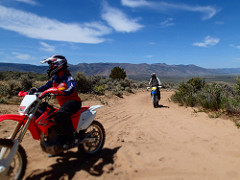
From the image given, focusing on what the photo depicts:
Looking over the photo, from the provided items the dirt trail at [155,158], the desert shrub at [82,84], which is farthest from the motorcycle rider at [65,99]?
the desert shrub at [82,84]

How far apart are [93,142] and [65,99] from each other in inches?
43.6

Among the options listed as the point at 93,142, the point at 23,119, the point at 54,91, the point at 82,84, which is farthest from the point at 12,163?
the point at 82,84

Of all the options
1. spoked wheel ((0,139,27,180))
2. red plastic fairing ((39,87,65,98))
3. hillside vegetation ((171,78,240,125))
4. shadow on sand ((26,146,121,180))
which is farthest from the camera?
hillside vegetation ((171,78,240,125))

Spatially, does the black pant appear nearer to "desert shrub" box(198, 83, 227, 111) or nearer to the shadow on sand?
the shadow on sand

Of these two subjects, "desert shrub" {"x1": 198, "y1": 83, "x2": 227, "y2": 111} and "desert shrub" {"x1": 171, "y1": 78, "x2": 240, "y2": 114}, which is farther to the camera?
"desert shrub" {"x1": 198, "y1": 83, "x2": 227, "y2": 111}

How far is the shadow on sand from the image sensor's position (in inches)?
113

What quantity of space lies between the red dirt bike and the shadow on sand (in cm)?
Result: 18

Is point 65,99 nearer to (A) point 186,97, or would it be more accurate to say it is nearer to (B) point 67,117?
(B) point 67,117

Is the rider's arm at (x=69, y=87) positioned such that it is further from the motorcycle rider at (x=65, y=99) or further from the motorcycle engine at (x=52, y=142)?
the motorcycle engine at (x=52, y=142)

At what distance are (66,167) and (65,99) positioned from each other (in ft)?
4.06

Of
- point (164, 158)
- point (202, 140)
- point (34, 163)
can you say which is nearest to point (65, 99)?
point (34, 163)

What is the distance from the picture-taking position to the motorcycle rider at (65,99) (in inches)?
115

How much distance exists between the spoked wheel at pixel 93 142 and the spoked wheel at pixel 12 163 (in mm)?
1113

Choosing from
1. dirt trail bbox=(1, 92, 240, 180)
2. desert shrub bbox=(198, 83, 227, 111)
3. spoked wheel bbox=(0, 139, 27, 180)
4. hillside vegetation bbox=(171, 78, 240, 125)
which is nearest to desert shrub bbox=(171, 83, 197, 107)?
hillside vegetation bbox=(171, 78, 240, 125)
